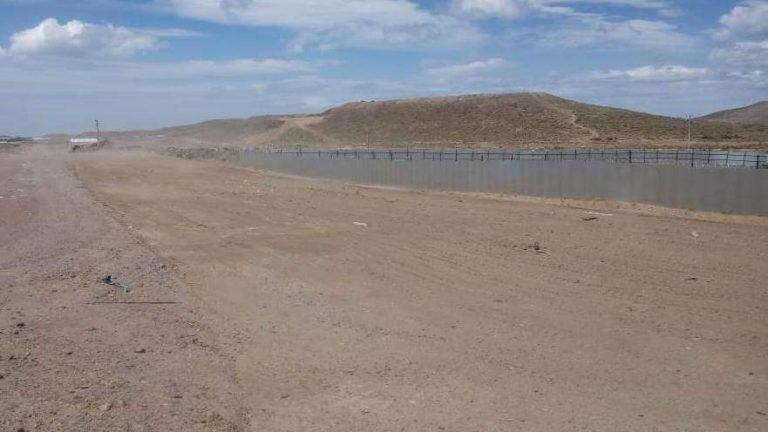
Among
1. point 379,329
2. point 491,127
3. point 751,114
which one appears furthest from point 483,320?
point 751,114

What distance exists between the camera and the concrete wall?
1113 inches

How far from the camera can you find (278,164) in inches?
2504

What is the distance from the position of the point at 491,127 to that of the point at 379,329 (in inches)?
3957

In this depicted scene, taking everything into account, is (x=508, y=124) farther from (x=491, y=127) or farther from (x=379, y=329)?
(x=379, y=329)

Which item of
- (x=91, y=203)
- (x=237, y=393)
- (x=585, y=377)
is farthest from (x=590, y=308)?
(x=91, y=203)

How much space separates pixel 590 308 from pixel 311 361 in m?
5.32

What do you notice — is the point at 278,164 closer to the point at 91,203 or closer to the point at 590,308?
the point at 91,203

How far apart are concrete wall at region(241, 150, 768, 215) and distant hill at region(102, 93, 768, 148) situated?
39.7 m

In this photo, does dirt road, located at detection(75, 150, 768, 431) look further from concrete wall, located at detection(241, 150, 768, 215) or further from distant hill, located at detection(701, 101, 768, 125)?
distant hill, located at detection(701, 101, 768, 125)

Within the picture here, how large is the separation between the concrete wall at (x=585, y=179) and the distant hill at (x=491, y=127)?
3974cm

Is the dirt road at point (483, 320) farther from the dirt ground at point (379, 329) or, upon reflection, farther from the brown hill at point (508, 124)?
the brown hill at point (508, 124)

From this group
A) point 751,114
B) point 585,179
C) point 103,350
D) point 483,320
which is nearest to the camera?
point 103,350

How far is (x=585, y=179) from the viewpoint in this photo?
3509 cm

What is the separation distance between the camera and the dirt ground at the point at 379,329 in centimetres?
756
